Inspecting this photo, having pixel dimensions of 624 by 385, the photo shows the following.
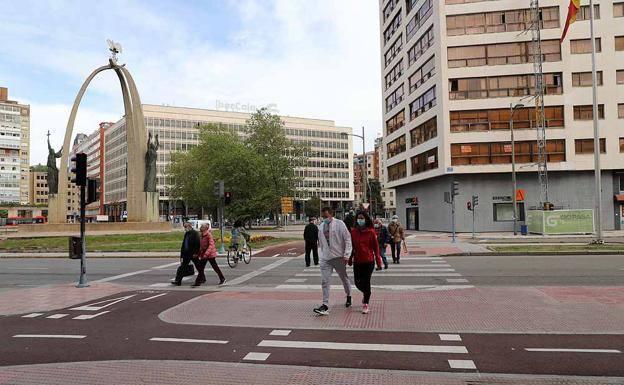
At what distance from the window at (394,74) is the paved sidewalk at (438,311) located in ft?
147

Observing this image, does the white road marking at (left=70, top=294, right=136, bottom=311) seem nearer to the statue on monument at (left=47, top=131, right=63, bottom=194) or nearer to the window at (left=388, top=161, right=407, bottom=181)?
the statue on monument at (left=47, top=131, right=63, bottom=194)

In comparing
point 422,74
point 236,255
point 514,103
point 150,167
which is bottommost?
point 236,255

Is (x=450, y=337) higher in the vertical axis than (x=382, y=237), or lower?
lower

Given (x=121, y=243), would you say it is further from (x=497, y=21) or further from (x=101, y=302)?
(x=497, y=21)

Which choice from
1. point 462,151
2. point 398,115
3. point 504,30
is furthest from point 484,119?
point 398,115

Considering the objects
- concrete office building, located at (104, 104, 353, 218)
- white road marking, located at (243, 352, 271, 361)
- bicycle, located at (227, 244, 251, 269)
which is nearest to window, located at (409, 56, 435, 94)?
bicycle, located at (227, 244, 251, 269)

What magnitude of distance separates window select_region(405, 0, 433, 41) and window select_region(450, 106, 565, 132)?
995cm

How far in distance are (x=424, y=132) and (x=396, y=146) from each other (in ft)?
32.1

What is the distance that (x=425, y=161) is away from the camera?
44.4 m

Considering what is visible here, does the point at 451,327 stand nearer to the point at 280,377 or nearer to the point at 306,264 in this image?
the point at 280,377

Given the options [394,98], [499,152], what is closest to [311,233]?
[499,152]

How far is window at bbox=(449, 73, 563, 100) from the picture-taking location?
39031 millimetres

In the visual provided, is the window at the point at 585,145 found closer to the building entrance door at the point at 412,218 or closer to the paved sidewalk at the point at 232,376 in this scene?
the building entrance door at the point at 412,218

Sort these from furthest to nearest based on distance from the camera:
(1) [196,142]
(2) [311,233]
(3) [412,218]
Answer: (1) [196,142]
(3) [412,218]
(2) [311,233]
